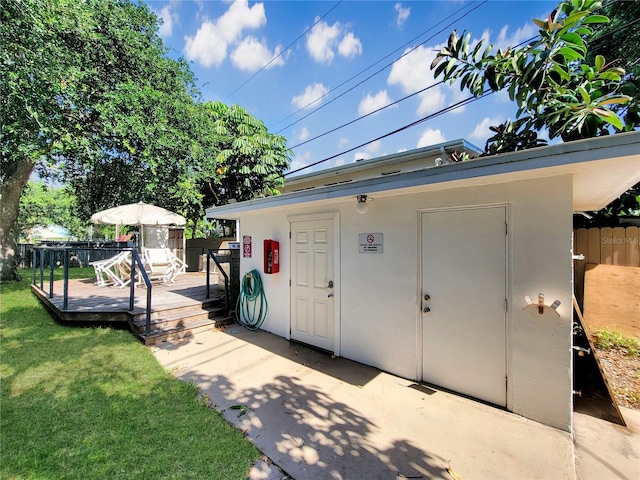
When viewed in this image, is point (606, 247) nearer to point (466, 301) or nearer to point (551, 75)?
point (551, 75)

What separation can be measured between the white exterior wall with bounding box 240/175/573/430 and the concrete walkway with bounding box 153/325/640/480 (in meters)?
0.29

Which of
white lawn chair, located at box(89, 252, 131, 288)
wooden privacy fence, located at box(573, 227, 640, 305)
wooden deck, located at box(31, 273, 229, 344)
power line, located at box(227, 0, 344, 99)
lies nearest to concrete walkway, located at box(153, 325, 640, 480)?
wooden deck, located at box(31, 273, 229, 344)

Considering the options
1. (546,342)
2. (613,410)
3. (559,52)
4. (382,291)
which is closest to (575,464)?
(546,342)

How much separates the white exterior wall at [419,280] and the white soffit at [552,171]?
220 millimetres

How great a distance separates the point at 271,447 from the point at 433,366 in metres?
2.02

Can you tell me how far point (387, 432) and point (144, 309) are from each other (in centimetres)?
468

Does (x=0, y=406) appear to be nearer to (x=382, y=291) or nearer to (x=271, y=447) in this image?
(x=271, y=447)

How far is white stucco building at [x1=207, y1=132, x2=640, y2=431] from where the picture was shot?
97.6 inches

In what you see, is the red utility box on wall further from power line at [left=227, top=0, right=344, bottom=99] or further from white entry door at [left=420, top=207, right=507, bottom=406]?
power line at [left=227, top=0, right=344, bottom=99]

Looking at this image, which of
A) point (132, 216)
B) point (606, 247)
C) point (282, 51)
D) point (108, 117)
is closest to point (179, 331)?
point (132, 216)

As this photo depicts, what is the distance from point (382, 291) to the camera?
3.67 meters

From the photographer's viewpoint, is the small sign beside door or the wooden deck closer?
the wooden deck

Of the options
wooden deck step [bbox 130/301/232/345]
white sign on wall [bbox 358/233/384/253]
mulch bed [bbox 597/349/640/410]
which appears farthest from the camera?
wooden deck step [bbox 130/301/232/345]

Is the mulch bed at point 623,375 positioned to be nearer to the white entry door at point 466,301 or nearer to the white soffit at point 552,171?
the white entry door at point 466,301
